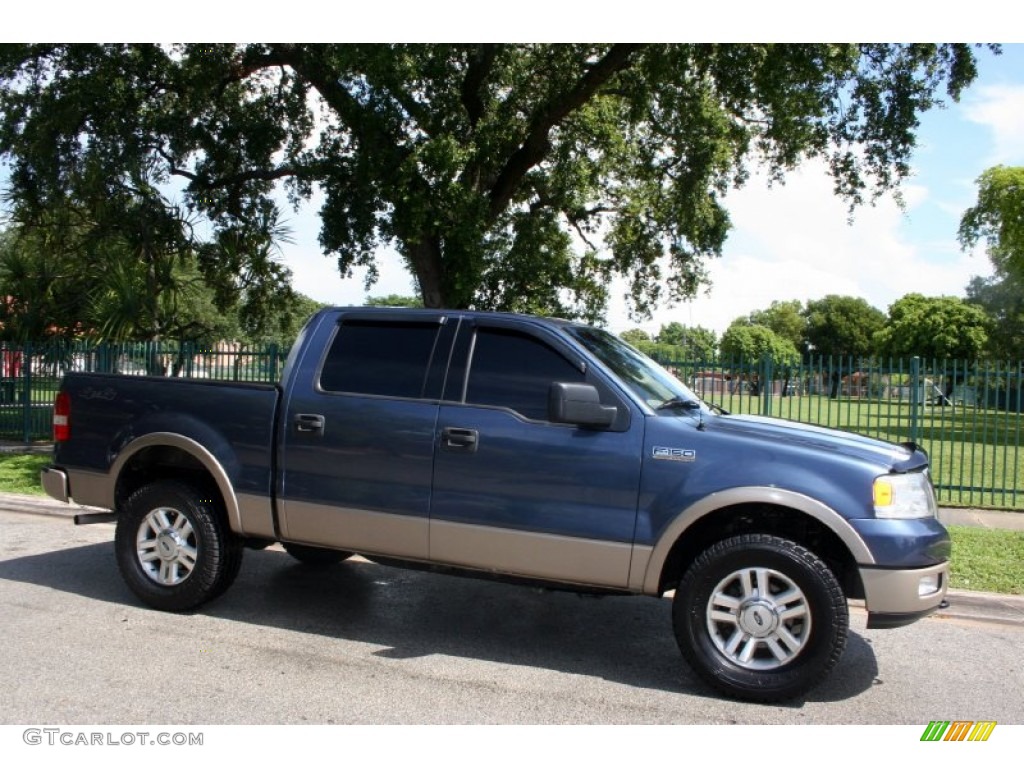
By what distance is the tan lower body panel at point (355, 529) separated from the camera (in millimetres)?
5242

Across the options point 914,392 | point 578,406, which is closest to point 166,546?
point 578,406

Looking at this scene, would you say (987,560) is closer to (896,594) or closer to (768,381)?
(768,381)

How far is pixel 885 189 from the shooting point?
15156 millimetres

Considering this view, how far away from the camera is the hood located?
185 inches

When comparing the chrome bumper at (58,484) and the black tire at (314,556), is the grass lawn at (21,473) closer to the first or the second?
the chrome bumper at (58,484)

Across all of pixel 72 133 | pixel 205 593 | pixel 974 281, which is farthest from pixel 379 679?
pixel 974 281

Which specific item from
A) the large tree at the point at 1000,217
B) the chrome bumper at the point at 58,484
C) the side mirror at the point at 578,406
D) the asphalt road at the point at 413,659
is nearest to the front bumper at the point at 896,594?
the asphalt road at the point at 413,659

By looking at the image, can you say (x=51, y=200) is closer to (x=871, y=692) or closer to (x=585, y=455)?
(x=585, y=455)

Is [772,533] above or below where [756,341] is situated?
below

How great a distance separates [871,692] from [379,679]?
8.67 feet

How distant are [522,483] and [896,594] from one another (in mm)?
1985

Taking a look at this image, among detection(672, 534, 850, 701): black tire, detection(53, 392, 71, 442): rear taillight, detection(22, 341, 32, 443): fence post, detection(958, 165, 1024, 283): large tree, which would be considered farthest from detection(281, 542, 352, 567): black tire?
detection(958, 165, 1024, 283): large tree

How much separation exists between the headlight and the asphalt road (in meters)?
1.00

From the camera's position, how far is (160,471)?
20.5ft
